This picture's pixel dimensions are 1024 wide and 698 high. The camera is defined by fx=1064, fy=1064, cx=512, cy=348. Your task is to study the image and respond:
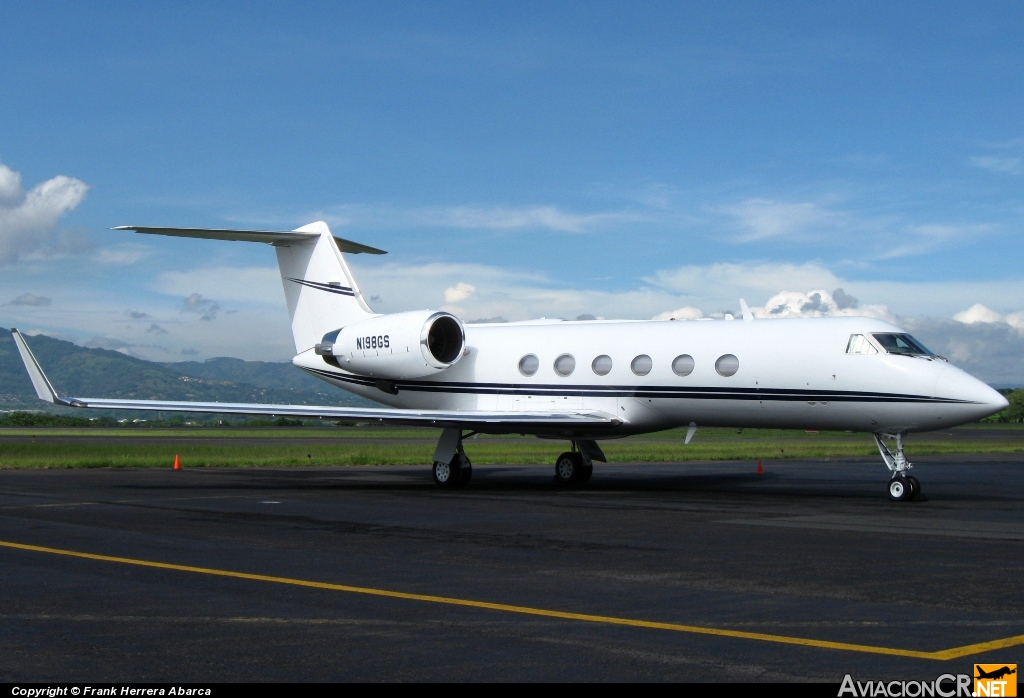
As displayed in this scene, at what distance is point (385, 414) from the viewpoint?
20.2 meters

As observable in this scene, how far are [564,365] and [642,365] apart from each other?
78.3 inches

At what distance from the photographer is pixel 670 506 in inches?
682

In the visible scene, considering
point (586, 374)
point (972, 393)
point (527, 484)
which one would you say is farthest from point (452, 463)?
point (972, 393)

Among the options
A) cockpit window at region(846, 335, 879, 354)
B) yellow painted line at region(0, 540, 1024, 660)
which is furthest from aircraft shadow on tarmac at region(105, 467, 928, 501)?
yellow painted line at region(0, 540, 1024, 660)

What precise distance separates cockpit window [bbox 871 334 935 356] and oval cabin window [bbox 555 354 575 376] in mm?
6191

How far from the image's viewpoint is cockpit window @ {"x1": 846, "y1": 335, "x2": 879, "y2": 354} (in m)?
18.5

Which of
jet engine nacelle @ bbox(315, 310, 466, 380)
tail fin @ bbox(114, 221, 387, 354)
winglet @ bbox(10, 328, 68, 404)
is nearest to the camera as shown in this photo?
winglet @ bbox(10, 328, 68, 404)

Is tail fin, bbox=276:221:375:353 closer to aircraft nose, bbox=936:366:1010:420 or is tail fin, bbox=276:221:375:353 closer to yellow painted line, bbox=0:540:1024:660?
aircraft nose, bbox=936:366:1010:420

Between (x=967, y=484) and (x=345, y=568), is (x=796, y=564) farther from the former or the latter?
(x=967, y=484)

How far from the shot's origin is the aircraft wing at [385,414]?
20.1 metres

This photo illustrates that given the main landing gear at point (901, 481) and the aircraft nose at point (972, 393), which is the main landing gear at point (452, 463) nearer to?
the main landing gear at point (901, 481)

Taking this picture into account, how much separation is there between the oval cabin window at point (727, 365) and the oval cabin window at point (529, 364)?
4.33 meters

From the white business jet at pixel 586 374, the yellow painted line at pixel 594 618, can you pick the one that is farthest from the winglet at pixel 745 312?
the yellow painted line at pixel 594 618

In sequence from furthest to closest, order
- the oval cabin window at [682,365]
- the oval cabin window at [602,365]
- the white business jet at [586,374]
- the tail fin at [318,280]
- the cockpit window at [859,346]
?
1. the tail fin at [318,280]
2. the oval cabin window at [602,365]
3. the oval cabin window at [682,365]
4. the cockpit window at [859,346]
5. the white business jet at [586,374]
